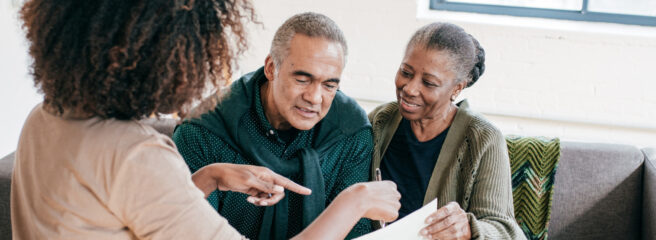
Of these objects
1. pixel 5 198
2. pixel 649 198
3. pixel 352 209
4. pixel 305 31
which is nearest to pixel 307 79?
pixel 305 31

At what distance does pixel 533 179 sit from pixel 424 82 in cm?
58

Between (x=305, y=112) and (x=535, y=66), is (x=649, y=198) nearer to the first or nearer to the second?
(x=305, y=112)

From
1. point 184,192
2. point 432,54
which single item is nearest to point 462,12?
point 432,54

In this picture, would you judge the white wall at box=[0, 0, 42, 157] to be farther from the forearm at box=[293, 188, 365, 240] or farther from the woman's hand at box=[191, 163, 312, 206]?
the forearm at box=[293, 188, 365, 240]

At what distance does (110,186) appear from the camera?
94 centimetres

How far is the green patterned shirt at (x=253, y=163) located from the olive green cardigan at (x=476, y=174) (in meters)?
0.09

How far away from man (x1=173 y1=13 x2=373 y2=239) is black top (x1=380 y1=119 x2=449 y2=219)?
0.28 feet

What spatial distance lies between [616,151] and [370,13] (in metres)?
1.72

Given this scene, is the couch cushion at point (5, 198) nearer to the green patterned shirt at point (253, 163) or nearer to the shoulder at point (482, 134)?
the green patterned shirt at point (253, 163)

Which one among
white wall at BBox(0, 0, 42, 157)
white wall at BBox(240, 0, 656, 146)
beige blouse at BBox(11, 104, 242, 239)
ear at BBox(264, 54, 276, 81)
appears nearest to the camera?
beige blouse at BBox(11, 104, 242, 239)

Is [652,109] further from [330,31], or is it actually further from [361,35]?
[330,31]

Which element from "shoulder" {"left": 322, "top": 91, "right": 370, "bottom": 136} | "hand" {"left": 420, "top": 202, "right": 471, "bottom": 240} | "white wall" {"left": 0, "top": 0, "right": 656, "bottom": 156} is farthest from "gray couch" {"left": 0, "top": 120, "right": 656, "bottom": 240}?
"white wall" {"left": 0, "top": 0, "right": 656, "bottom": 156}

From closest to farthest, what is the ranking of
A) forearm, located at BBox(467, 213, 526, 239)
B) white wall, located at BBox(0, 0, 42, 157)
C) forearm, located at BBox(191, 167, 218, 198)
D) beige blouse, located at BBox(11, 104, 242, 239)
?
beige blouse, located at BBox(11, 104, 242, 239), forearm, located at BBox(191, 167, 218, 198), forearm, located at BBox(467, 213, 526, 239), white wall, located at BBox(0, 0, 42, 157)

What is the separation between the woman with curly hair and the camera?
940 mm
